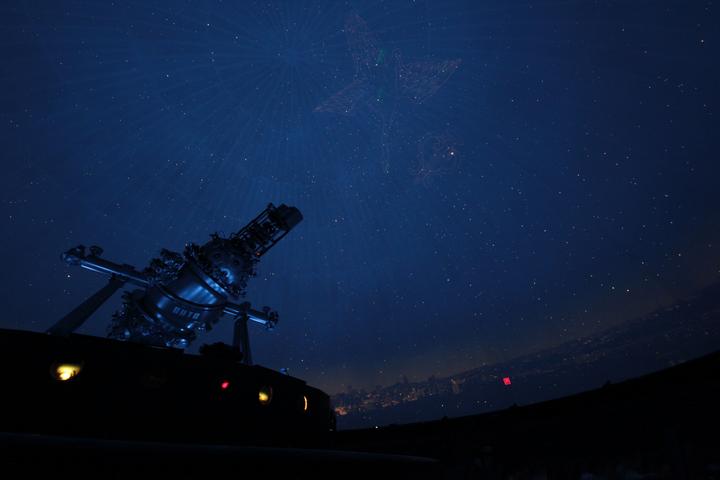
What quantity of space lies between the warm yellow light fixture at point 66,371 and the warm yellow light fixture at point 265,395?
4.88m

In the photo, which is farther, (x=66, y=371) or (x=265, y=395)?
(x=265, y=395)

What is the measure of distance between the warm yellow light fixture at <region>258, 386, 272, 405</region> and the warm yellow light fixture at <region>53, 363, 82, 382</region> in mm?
4876

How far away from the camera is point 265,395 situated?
10.5m

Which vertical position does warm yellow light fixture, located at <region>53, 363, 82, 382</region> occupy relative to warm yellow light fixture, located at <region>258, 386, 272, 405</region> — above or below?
above

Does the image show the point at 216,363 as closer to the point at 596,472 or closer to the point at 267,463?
the point at 267,463

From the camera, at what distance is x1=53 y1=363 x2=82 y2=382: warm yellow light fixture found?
787 cm

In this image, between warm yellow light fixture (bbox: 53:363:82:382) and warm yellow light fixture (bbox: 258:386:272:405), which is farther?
warm yellow light fixture (bbox: 258:386:272:405)

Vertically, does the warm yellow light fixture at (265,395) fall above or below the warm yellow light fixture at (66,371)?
below

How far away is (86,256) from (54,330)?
5228 millimetres

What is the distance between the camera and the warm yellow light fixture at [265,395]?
10.3m

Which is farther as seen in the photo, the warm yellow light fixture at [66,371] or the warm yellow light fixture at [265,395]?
the warm yellow light fixture at [265,395]

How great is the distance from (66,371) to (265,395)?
533cm

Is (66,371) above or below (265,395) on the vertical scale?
above

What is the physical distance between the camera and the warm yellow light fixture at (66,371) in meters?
7.87
